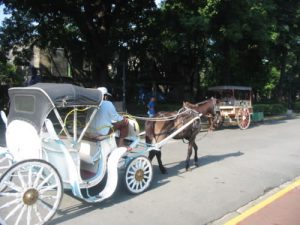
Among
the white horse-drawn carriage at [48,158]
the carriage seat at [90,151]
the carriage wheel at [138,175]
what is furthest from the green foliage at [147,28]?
the white horse-drawn carriage at [48,158]

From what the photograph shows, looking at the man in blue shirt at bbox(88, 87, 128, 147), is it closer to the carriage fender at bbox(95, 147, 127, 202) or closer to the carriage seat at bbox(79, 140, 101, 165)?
the carriage seat at bbox(79, 140, 101, 165)

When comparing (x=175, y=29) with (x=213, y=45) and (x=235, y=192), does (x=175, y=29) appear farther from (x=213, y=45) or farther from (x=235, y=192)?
(x=235, y=192)

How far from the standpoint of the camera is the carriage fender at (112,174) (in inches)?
264

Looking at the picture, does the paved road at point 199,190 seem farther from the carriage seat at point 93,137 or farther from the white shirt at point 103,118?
the white shirt at point 103,118

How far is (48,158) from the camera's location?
21.5 ft

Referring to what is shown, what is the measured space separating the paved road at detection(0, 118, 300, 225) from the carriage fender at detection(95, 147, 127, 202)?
0.96ft

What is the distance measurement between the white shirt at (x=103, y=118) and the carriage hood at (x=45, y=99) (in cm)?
68

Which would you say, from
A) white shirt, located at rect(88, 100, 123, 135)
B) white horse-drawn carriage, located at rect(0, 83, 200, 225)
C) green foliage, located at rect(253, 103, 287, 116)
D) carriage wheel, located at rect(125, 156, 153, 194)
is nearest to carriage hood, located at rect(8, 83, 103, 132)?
white horse-drawn carriage, located at rect(0, 83, 200, 225)

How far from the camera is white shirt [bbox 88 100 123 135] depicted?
7605 millimetres

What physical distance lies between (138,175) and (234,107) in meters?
14.4

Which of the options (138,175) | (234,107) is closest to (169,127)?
(138,175)

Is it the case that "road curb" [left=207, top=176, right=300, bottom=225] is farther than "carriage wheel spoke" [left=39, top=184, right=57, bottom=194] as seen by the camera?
Yes

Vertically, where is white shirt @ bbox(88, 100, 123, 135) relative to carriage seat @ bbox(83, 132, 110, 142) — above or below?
above

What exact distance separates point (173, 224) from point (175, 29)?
18866 millimetres
